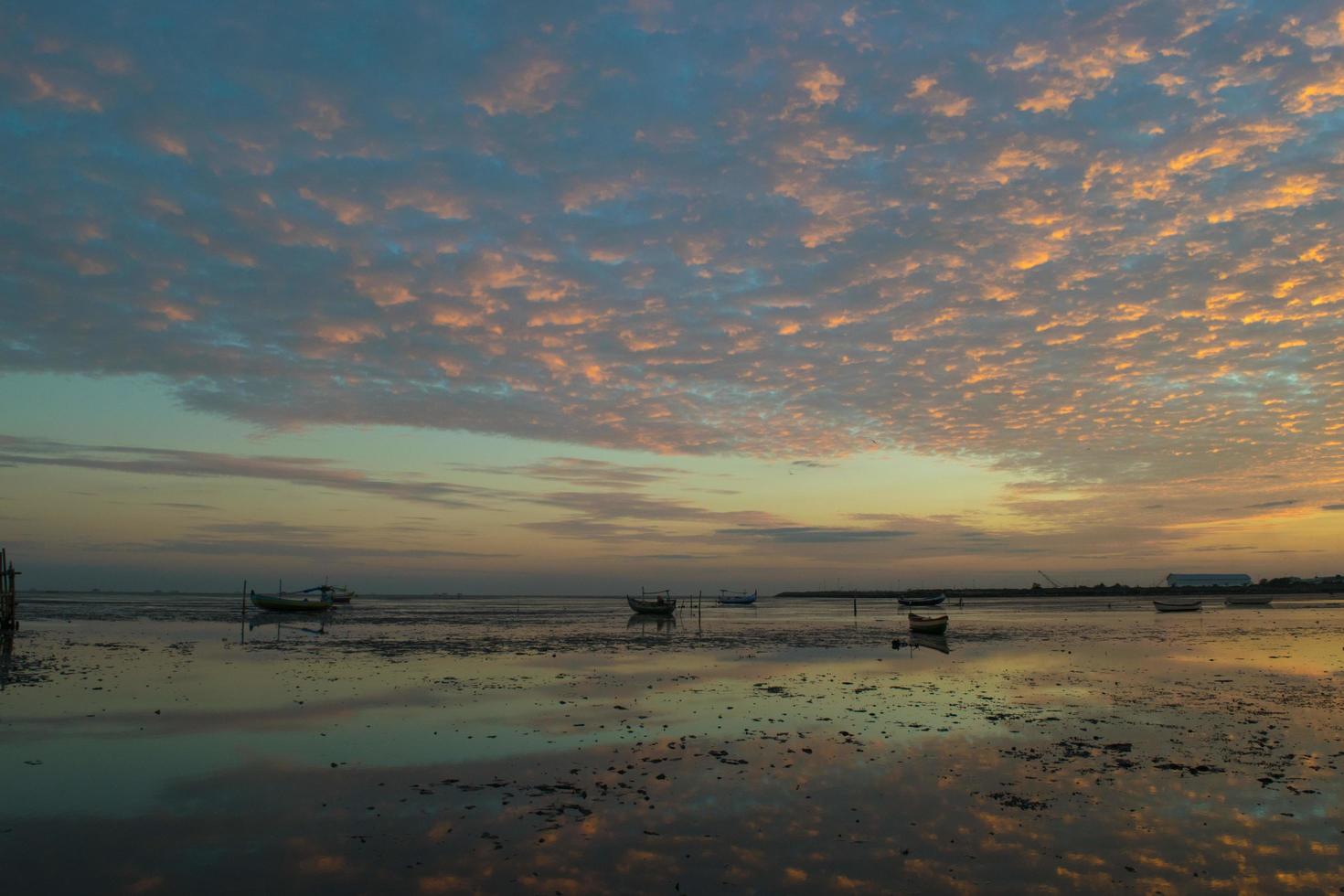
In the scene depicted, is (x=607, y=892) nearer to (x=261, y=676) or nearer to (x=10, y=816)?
(x=10, y=816)

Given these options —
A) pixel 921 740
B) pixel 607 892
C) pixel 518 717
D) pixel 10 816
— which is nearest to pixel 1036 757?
pixel 921 740

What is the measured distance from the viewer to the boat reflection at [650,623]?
7625cm

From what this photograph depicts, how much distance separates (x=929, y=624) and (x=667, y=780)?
50.4 meters

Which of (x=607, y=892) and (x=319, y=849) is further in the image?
(x=319, y=849)

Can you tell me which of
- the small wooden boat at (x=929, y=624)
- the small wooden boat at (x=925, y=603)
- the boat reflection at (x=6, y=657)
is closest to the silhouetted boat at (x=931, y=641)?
the small wooden boat at (x=929, y=624)

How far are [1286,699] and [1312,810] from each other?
15.9m

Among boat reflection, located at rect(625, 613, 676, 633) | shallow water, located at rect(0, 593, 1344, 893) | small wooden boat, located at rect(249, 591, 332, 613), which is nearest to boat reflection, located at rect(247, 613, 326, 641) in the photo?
small wooden boat, located at rect(249, 591, 332, 613)

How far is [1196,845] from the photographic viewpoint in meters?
12.8

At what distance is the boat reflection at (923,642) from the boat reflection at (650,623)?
2237cm

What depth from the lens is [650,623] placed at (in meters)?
89.0

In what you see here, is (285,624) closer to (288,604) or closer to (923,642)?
→ (288,604)

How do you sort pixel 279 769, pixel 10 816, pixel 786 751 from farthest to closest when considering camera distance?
1. pixel 786 751
2. pixel 279 769
3. pixel 10 816

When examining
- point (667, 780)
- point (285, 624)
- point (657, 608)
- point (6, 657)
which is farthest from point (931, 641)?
point (285, 624)

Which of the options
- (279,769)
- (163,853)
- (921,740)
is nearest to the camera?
(163,853)
